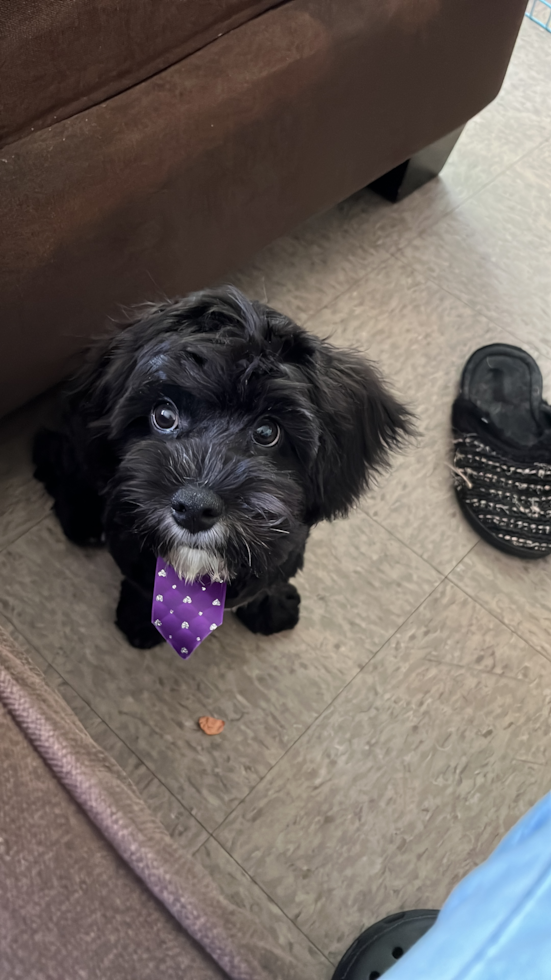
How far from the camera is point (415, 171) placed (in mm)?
1970

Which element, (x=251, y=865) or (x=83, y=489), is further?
(x=83, y=489)

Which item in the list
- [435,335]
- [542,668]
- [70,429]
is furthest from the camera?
[435,335]

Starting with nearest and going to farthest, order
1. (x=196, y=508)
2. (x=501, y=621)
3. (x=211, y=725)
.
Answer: (x=196, y=508) → (x=211, y=725) → (x=501, y=621)

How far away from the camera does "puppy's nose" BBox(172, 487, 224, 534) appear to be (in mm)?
870

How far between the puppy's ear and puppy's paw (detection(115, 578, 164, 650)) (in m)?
0.43

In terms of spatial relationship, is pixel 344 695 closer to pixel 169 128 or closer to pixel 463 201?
pixel 169 128

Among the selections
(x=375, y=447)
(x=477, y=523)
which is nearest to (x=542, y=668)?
(x=477, y=523)

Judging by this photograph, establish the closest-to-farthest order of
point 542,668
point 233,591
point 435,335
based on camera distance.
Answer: point 233,591 → point 542,668 → point 435,335

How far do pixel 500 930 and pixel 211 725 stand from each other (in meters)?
0.82

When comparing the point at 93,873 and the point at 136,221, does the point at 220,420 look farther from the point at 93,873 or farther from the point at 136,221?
the point at 93,873

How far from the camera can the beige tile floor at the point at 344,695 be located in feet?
4.09

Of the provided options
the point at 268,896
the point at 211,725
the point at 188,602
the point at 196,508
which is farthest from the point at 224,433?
the point at 268,896

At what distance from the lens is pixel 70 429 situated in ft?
4.03

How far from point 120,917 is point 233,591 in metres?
0.57
